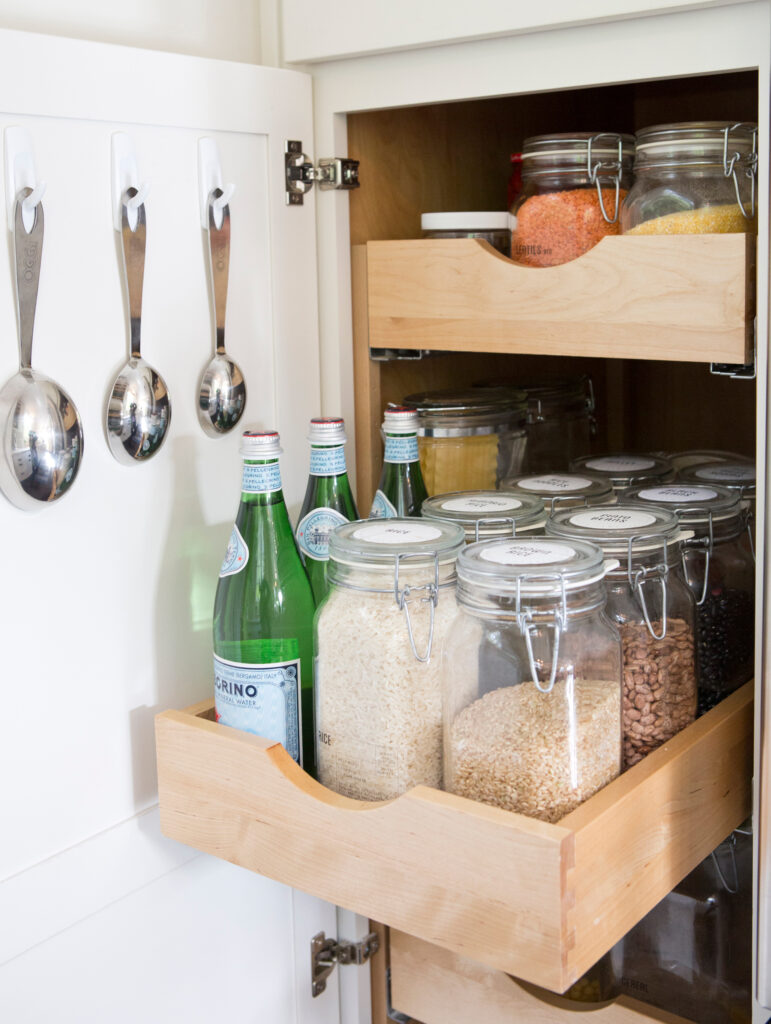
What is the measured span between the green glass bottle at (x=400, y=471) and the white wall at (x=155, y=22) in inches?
14.5

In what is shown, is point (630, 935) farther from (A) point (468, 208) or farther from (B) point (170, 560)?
(A) point (468, 208)

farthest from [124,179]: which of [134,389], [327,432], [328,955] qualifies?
[328,955]

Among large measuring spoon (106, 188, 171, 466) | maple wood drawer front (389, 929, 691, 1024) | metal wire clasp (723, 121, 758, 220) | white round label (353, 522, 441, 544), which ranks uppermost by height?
metal wire clasp (723, 121, 758, 220)

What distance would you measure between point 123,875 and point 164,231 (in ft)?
1.79

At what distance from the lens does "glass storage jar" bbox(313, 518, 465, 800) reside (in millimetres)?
837

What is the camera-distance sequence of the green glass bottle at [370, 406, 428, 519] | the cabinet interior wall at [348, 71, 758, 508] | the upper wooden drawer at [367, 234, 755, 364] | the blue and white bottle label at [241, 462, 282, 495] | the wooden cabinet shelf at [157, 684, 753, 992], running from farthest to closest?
the cabinet interior wall at [348, 71, 758, 508]
the green glass bottle at [370, 406, 428, 519]
the blue and white bottle label at [241, 462, 282, 495]
the upper wooden drawer at [367, 234, 755, 364]
the wooden cabinet shelf at [157, 684, 753, 992]

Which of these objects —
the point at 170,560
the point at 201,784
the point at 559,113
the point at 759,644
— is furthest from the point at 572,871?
the point at 559,113

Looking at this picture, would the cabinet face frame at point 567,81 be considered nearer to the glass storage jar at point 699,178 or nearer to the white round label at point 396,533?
the glass storage jar at point 699,178

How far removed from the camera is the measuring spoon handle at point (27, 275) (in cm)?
80

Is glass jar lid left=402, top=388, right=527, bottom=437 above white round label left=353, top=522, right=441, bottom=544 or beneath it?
above

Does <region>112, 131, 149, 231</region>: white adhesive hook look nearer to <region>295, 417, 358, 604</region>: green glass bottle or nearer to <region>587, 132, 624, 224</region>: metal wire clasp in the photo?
<region>295, 417, 358, 604</region>: green glass bottle

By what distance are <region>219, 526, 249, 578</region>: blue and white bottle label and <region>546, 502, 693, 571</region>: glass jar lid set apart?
10.3 inches

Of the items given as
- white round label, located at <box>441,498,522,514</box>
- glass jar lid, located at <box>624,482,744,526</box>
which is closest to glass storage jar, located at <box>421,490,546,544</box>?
white round label, located at <box>441,498,522,514</box>

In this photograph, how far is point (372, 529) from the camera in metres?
0.90
